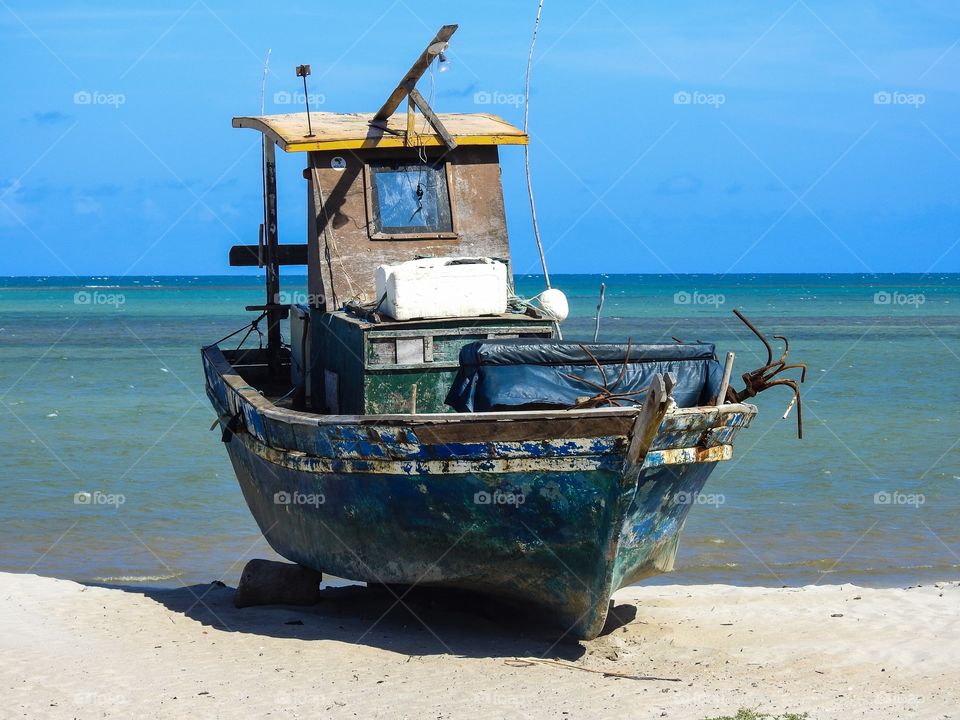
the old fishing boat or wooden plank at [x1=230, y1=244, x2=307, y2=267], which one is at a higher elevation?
wooden plank at [x1=230, y1=244, x2=307, y2=267]

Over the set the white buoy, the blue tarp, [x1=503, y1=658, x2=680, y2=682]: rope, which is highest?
the white buoy

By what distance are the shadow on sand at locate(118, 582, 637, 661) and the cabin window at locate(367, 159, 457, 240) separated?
2697 mm

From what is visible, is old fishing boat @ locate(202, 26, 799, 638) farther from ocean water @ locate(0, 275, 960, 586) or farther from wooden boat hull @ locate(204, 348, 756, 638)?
ocean water @ locate(0, 275, 960, 586)

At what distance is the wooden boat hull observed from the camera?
22.8ft

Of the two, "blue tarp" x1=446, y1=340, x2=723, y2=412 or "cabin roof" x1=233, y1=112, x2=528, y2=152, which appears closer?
"blue tarp" x1=446, y1=340, x2=723, y2=412

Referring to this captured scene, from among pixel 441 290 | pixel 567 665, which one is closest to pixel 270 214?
pixel 441 290

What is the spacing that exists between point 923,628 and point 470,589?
3.07m

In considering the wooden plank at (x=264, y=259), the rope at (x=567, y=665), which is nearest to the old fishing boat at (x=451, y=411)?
the rope at (x=567, y=665)

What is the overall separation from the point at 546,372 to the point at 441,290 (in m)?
1.16

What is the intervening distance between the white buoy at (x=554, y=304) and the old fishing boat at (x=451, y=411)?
7 cm

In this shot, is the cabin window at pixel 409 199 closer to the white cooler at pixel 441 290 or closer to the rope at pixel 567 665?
the white cooler at pixel 441 290

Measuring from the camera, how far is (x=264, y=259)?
11469 millimetres

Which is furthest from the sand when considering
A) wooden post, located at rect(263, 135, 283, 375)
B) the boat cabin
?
wooden post, located at rect(263, 135, 283, 375)

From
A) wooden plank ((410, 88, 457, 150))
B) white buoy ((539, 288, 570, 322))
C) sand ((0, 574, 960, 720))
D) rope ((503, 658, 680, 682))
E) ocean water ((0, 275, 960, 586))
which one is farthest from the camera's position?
ocean water ((0, 275, 960, 586))
